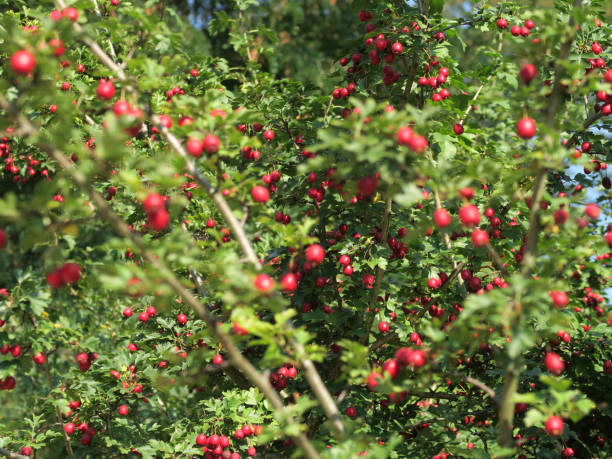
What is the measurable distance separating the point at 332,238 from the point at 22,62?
2440 mm

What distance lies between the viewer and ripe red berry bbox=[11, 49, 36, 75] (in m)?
1.71

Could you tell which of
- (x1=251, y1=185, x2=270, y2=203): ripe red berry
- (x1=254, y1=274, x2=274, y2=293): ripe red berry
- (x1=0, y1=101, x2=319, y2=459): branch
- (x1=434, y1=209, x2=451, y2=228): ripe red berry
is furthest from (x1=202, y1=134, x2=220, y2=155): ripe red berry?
(x1=434, y1=209, x2=451, y2=228): ripe red berry

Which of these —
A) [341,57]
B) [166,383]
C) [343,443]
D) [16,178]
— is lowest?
[343,443]

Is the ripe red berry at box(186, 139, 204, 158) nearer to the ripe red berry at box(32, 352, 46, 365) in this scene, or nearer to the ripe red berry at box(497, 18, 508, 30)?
the ripe red berry at box(32, 352, 46, 365)

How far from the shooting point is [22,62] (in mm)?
1713

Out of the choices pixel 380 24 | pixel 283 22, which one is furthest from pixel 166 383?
pixel 283 22

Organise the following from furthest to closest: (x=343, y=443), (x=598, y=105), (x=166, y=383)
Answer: (x=598, y=105) → (x=166, y=383) → (x=343, y=443)

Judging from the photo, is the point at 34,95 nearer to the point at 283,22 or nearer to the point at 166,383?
the point at 166,383

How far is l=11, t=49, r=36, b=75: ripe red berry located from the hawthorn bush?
0.01m

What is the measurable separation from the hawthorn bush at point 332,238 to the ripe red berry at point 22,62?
0.01m

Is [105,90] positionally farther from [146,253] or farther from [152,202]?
[146,253]

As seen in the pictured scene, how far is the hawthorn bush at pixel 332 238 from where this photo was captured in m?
1.87

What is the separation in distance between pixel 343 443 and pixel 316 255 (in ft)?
2.89

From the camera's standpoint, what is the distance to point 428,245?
329cm
